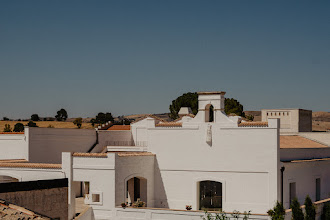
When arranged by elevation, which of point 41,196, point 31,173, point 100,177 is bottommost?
point 41,196

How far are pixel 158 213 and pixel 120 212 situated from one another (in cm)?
236

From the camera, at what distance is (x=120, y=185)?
32.4 metres

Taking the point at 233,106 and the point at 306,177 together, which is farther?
the point at 233,106

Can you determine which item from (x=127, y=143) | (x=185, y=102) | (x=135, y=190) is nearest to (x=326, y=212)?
(x=135, y=190)

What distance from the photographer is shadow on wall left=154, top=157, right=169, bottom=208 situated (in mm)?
35562

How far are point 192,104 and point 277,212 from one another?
37.5 metres

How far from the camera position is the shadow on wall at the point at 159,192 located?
3556 centimetres

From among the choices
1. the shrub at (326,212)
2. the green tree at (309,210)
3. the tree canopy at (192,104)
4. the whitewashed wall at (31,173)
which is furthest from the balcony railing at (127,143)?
the tree canopy at (192,104)

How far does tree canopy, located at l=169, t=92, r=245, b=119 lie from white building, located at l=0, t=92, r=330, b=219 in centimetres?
2517

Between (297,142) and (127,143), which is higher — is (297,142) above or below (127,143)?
above

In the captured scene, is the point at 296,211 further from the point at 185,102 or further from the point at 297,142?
the point at 185,102

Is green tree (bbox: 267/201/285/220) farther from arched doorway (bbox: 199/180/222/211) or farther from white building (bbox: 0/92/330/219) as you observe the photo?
arched doorway (bbox: 199/180/222/211)

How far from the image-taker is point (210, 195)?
34.4 metres

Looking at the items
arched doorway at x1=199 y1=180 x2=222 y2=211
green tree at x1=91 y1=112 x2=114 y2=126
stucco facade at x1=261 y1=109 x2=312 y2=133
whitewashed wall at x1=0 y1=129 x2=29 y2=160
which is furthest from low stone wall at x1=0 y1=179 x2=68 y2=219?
green tree at x1=91 y1=112 x2=114 y2=126
